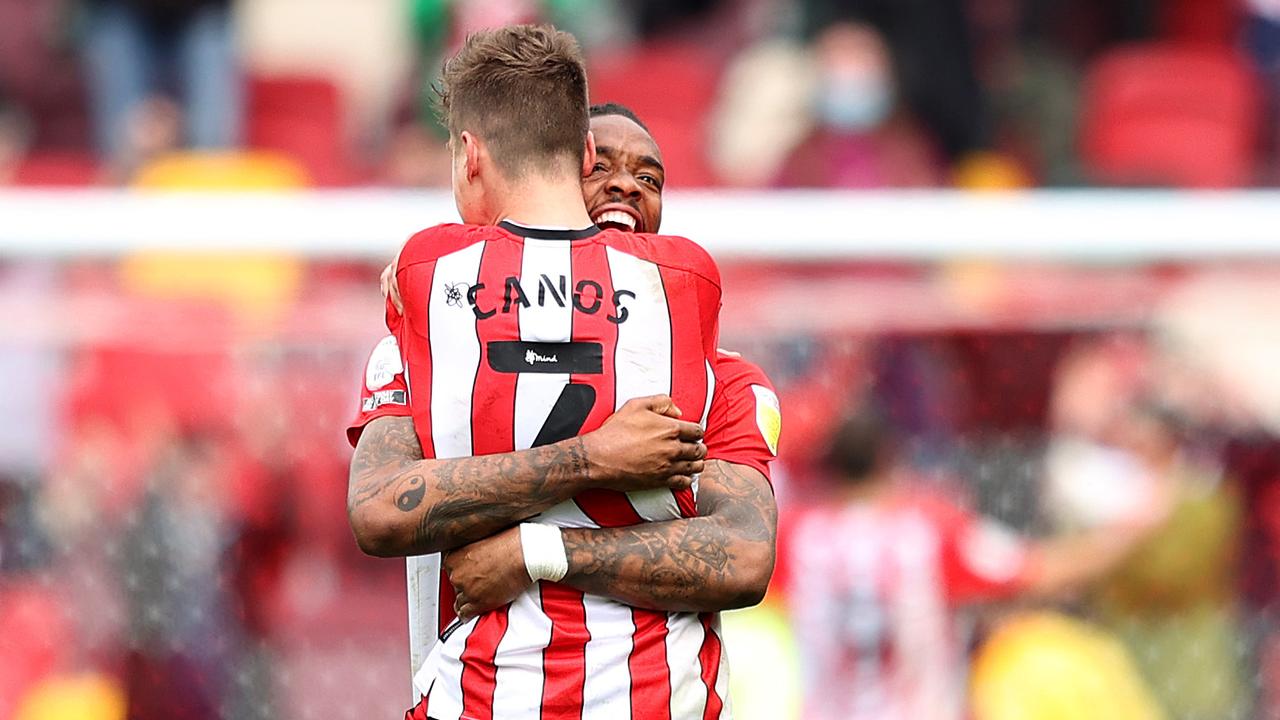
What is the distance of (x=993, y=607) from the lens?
5.63 meters

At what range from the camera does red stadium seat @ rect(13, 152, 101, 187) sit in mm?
7161

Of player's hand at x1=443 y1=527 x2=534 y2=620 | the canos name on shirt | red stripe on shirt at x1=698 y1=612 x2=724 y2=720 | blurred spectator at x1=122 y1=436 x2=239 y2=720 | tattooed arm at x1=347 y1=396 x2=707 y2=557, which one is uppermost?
the canos name on shirt

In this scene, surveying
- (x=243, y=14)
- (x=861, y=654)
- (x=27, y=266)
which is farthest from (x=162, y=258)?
(x=243, y=14)

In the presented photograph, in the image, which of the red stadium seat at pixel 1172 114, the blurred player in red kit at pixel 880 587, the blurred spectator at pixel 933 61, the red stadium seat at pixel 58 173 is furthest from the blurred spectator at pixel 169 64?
the red stadium seat at pixel 1172 114

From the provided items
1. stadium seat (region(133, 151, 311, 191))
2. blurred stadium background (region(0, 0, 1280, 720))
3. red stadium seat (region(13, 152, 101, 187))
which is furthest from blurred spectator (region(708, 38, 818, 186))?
red stadium seat (region(13, 152, 101, 187))

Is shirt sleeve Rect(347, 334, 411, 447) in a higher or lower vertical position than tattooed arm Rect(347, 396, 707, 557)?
higher

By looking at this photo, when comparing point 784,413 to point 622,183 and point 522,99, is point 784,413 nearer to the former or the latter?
point 622,183

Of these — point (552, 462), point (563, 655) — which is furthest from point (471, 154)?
point (563, 655)

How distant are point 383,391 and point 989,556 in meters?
3.30

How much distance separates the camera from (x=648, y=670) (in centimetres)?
251

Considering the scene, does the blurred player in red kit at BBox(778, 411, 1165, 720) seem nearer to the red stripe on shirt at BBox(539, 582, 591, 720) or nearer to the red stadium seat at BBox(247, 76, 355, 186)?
the red stripe on shirt at BBox(539, 582, 591, 720)

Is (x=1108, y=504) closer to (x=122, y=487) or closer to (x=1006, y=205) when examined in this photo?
(x=1006, y=205)

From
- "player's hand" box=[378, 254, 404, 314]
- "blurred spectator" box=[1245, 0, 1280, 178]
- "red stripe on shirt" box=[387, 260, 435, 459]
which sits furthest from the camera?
"blurred spectator" box=[1245, 0, 1280, 178]

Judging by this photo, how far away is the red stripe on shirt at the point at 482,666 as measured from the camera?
2.47m
